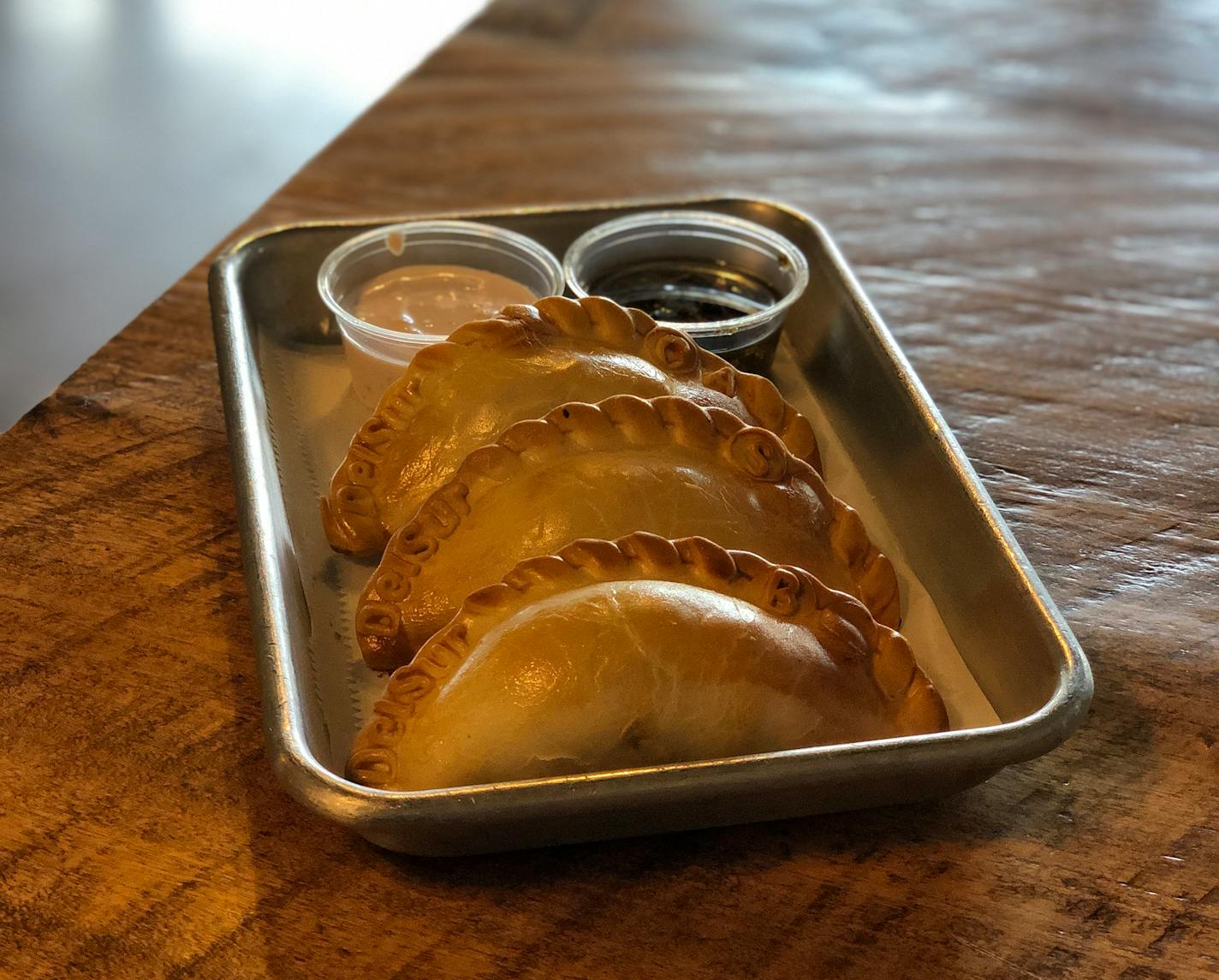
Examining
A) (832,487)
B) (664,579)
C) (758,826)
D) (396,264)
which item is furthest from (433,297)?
(758,826)

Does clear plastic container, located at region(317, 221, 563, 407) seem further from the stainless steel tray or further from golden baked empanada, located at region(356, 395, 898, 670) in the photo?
golden baked empanada, located at region(356, 395, 898, 670)

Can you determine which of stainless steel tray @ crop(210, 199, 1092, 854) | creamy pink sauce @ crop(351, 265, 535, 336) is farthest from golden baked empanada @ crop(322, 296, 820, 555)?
creamy pink sauce @ crop(351, 265, 535, 336)

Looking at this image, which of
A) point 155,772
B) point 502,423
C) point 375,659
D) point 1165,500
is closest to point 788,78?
point 1165,500

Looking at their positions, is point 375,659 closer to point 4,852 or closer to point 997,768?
point 4,852

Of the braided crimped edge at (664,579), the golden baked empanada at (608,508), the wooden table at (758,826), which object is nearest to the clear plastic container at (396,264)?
the wooden table at (758,826)

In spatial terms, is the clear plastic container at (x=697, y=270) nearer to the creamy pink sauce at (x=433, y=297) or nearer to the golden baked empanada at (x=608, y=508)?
the creamy pink sauce at (x=433, y=297)
